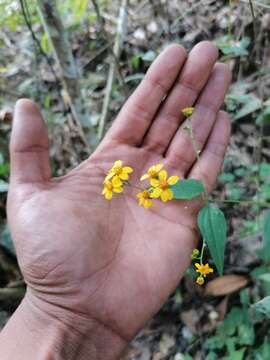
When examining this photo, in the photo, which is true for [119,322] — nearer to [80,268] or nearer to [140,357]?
[80,268]

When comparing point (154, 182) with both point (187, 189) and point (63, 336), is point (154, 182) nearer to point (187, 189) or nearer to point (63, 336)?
point (187, 189)

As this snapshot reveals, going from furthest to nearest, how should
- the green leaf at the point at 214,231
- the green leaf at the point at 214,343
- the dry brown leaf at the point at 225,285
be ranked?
the dry brown leaf at the point at 225,285 < the green leaf at the point at 214,343 < the green leaf at the point at 214,231

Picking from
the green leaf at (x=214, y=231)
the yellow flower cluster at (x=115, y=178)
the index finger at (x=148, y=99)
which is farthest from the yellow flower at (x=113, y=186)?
the index finger at (x=148, y=99)

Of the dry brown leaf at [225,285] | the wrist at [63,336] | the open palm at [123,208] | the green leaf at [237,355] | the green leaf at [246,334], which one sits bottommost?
the green leaf at [237,355]

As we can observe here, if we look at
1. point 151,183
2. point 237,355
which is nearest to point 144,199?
point 151,183

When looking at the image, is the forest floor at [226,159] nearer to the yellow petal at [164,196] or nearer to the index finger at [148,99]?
the index finger at [148,99]

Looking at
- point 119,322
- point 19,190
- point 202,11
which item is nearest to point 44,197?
point 19,190
